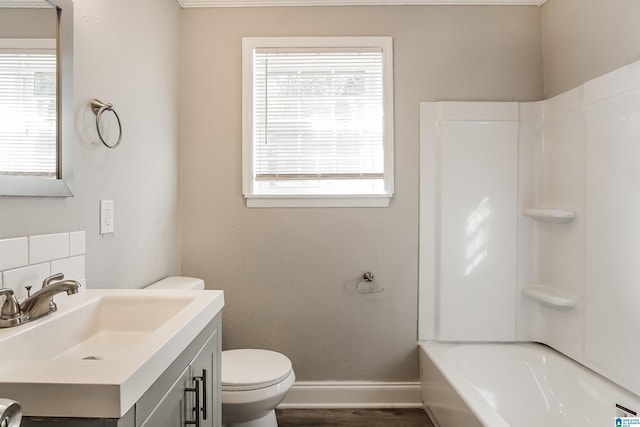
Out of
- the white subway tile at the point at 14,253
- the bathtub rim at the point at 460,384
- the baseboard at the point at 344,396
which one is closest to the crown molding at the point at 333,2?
the white subway tile at the point at 14,253

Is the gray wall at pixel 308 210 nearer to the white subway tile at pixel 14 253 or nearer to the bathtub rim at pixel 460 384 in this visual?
the bathtub rim at pixel 460 384

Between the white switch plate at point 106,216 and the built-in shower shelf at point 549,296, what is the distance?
2.18 m

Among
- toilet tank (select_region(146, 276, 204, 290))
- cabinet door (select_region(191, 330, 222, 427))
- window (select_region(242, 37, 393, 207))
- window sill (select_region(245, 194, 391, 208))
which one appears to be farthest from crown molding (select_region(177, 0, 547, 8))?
cabinet door (select_region(191, 330, 222, 427))

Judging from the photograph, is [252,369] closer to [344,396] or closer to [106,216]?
[344,396]

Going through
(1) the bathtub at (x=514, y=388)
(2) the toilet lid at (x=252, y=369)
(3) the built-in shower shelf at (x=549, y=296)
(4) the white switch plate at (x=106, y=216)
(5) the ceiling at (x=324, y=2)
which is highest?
(5) the ceiling at (x=324, y=2)

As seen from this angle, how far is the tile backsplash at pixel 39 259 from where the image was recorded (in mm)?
1038

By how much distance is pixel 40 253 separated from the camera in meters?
1.15

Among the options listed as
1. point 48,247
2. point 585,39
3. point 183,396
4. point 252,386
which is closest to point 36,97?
point 48,247

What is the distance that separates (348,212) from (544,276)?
1212 mm

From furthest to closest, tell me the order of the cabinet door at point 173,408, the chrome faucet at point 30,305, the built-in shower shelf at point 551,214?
the built-in shower shelf at point 551,214 → the chrome faucet at point 30,305 → the cabinet door at point 173,408

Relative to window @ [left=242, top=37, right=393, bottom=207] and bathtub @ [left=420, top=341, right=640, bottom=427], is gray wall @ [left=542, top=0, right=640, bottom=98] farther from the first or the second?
bathtub @ [left=420, top=341, right=640, bottom=427]

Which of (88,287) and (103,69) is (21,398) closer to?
(88,287)

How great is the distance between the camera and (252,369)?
1780mm

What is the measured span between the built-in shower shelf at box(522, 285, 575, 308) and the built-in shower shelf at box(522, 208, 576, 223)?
0.40 metres
